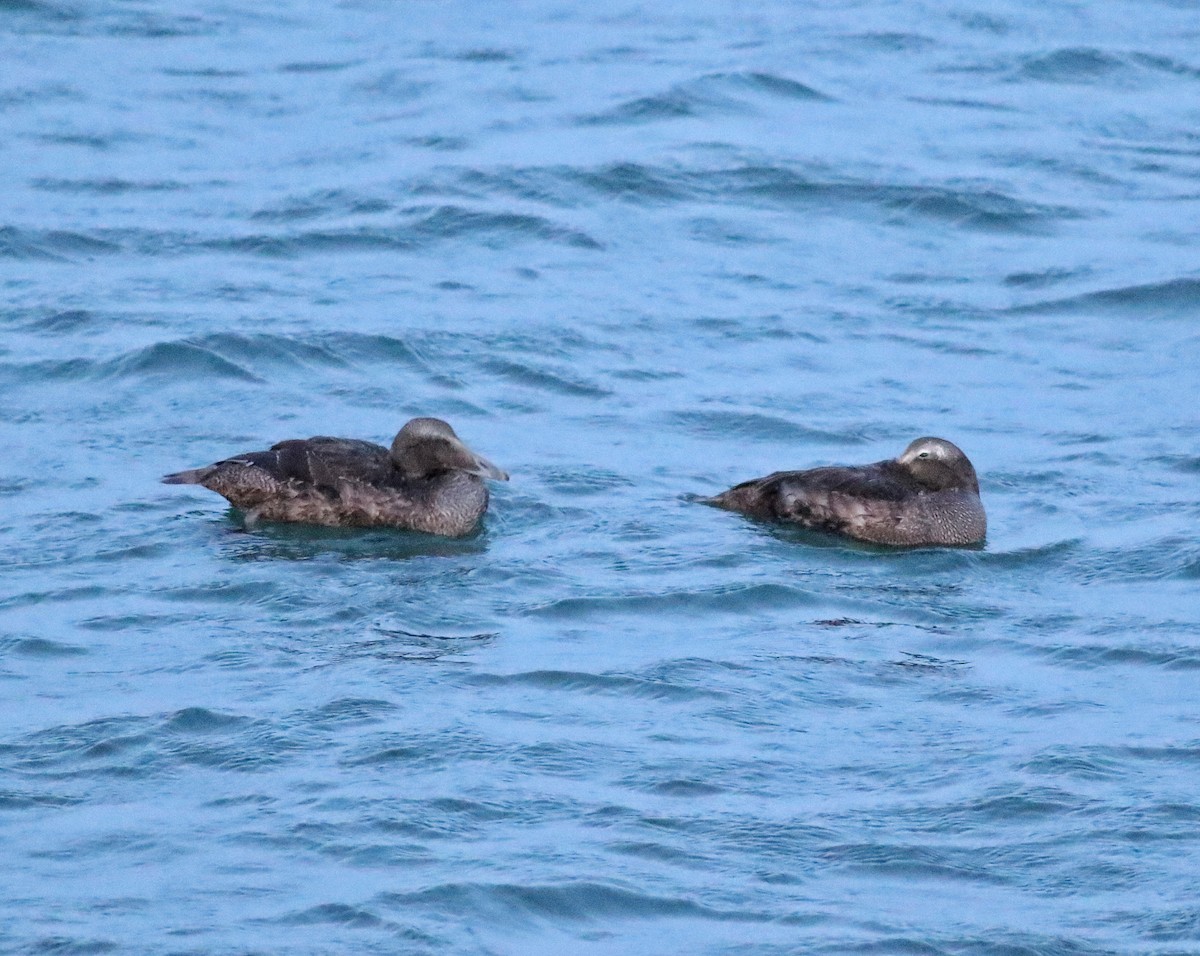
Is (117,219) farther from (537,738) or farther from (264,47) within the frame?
(537,738)

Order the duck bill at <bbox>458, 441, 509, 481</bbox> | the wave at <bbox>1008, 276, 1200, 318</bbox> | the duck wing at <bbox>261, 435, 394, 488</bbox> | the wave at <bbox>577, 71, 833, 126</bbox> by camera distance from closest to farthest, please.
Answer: the duck wing at <bbox>261, 435, 394, 488</bbox> → the duck bill at <bbox>458, 441, 509, 481</bbox> → the wave at <bbox>1008, 276, 1200, 318</bbox> → the wave at <bbox>577, 71, 833, 126</bbox>

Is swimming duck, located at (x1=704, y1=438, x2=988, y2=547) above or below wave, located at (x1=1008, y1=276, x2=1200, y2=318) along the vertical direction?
below

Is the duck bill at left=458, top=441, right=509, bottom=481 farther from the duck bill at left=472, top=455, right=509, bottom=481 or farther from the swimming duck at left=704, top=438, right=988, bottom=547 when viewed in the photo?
the swimming duck at left=704, top=438, right=988, bottom=547

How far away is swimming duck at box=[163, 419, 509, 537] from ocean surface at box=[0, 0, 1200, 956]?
0.71 ft

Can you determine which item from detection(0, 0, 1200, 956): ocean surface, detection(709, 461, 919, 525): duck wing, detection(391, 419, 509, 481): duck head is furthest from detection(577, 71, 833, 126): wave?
detection(709, 461, 919, 525): duck wing

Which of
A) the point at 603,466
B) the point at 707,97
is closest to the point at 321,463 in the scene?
the point at 603,466

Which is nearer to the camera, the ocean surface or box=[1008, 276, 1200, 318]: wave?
the ocean surface

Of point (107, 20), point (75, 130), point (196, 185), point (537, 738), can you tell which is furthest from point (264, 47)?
point (537, 738)

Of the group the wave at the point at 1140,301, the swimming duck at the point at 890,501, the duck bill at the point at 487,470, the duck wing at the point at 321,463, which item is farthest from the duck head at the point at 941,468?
the wave at the point at 1140,301

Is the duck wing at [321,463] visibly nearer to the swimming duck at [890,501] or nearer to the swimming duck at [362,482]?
the swimming duck at [362,482]

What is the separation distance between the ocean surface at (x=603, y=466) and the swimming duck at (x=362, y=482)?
0.22 meters

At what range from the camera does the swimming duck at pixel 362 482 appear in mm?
12703

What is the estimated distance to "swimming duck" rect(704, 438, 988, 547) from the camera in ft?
42.0

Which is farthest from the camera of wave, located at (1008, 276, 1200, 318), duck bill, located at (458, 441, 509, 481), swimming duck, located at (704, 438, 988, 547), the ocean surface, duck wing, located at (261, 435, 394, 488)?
wave, located at (1008, 276, 1200, 318)
